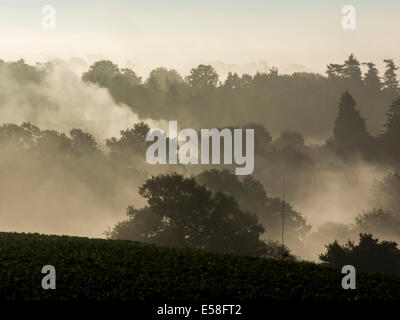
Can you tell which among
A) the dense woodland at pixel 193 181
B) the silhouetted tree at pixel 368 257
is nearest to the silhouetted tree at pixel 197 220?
the dense woodland at pixel 193 181

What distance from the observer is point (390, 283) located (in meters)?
29.2

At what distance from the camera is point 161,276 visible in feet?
93.6

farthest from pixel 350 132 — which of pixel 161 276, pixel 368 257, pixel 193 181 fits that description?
pixel 161 276

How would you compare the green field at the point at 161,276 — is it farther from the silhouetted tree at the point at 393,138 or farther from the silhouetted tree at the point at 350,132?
the silhouetted tree at the point at 393,138

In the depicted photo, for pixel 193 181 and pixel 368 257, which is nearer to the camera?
pixel 368 257

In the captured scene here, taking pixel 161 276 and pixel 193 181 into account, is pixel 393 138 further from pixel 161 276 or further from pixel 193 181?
pixel 161 276

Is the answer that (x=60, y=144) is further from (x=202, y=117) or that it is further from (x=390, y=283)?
(x=390, y=283)

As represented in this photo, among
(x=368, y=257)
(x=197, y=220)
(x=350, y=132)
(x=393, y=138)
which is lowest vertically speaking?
(x=368, y=257)

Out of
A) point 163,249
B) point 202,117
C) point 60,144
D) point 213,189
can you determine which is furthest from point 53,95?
point 163,249

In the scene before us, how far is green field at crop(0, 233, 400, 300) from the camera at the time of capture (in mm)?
26203

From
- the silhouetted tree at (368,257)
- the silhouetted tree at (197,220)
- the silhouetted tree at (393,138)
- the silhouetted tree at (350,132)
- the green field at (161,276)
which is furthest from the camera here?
the silhouetted tree at (350,132)

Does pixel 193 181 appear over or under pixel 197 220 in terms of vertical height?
over

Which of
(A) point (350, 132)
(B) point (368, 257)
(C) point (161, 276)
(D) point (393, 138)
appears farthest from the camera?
(A) point (350, 132)

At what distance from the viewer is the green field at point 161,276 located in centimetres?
2620
